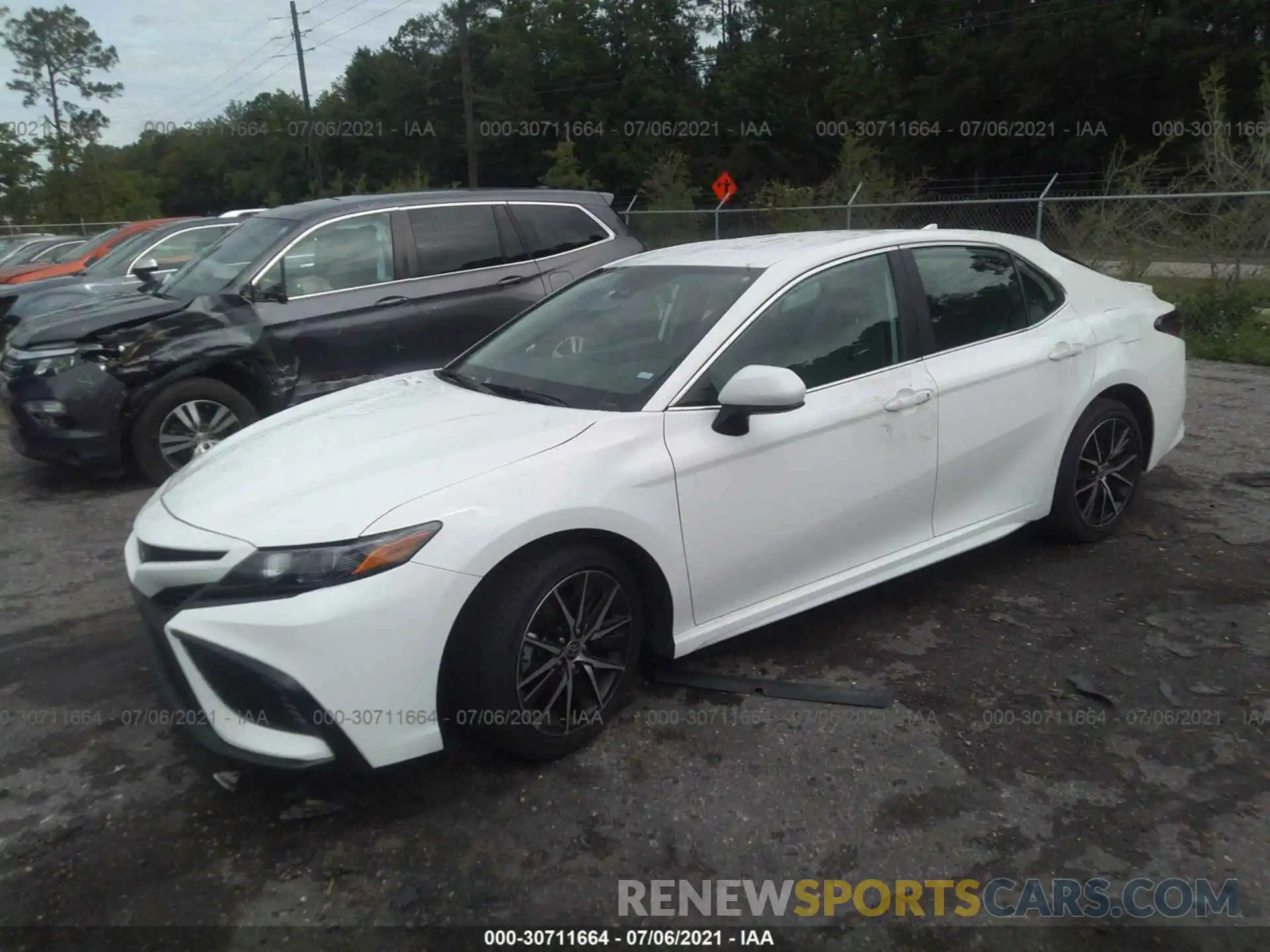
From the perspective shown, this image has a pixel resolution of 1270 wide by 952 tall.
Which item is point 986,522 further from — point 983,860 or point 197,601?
point 197,601

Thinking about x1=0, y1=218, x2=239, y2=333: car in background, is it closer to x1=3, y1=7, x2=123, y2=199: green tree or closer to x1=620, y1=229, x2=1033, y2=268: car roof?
x1=620, y1=229, x2=1033, y2=268: car roof

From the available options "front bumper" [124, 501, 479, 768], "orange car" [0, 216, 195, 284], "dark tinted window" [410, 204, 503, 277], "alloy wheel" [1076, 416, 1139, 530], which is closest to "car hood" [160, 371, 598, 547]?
"front bumper" [124, 501, 479, 768]

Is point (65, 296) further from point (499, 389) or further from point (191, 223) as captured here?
point (499, 389)

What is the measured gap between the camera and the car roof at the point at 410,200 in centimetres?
705

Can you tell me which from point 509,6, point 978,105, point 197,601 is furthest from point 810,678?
point 509,6

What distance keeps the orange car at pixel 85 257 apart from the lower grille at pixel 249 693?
1151cm

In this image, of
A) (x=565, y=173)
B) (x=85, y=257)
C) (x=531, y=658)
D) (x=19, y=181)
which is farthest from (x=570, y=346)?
(x=19, y=181)

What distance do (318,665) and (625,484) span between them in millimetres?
1091

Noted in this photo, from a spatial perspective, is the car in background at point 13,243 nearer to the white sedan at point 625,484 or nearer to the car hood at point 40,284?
the car hood at point 40,284

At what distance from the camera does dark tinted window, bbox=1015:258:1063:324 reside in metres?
4.72

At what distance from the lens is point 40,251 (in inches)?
786

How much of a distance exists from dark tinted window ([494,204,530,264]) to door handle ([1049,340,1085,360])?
13.3 feet

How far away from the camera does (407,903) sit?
9.05 ft

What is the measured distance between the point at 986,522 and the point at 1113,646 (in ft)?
2.34
